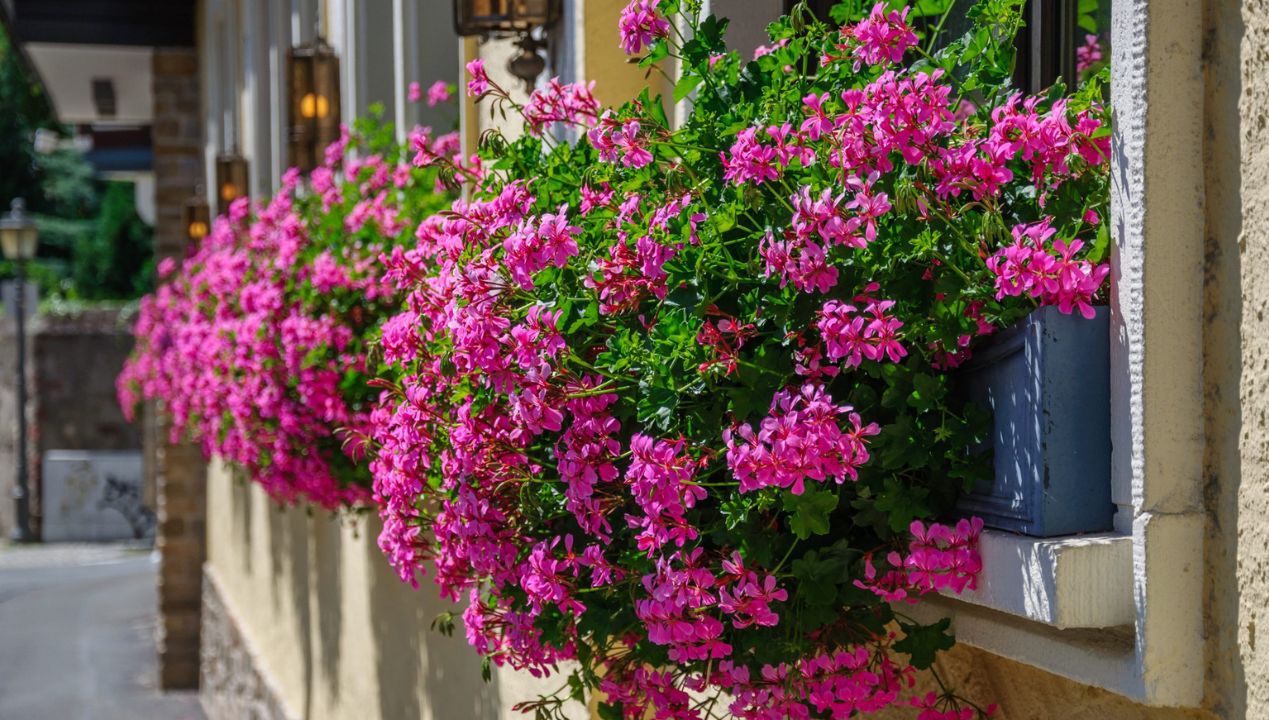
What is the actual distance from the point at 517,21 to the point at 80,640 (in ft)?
40.3

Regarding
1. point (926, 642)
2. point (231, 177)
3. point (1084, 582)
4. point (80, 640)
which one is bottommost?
point (80, 640)

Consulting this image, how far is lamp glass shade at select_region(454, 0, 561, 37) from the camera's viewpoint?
10.8ft

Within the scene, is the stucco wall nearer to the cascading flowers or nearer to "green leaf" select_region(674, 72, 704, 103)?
the cascading flowers

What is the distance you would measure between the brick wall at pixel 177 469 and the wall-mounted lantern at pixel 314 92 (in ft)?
23.1

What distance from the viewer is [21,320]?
2145 cm

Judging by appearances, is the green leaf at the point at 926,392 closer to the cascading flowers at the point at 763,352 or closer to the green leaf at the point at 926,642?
the cascading flowers at the point at 763,352

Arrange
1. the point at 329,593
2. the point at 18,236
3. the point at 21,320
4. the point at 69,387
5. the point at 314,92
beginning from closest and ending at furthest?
the point at 314,92 < the point at 329,593 < the point at 18,236 < the point at 21,320 < the point at 69,387

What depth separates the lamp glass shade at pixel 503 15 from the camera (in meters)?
3.29

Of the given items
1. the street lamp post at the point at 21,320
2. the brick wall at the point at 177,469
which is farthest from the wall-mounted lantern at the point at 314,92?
the street lamp post at the point at 21,320

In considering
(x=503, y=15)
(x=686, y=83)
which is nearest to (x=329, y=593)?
(x=503, y=15)

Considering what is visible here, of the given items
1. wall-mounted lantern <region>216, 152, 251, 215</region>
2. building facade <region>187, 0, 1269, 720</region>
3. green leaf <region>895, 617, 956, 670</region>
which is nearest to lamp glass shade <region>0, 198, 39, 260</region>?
wall-mounted lantern <region>216, 152, 251, 215</region>

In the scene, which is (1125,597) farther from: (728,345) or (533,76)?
(533,76)

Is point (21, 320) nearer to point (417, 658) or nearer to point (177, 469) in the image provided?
point (177, 469)

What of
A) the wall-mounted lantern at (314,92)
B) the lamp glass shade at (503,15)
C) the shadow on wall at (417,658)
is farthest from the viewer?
the wall-mounted lantern at (314,92)
